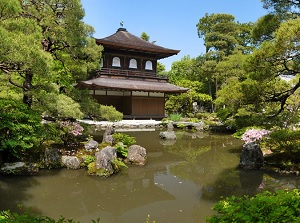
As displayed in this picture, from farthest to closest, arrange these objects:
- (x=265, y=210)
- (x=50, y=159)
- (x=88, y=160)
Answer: (x=88, y=160) < (x=50, y=159) < (x=265, y=210)

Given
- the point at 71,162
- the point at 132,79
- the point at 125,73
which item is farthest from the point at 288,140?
the point at 125,73

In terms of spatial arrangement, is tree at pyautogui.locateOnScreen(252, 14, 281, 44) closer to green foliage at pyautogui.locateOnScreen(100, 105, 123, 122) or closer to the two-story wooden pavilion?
green foliage at pyautogui.locateOnScreen(100, 105, 123, 122)

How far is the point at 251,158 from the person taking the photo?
8.80m

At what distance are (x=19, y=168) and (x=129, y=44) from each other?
17.1m

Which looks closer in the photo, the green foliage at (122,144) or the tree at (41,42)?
the tree at (41,42)

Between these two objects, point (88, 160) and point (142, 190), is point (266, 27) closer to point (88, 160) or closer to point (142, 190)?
point (142, 190)

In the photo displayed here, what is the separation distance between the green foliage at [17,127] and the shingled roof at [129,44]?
48.5 ft

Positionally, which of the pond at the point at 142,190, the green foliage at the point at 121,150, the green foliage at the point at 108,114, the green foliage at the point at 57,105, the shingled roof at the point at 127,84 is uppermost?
the shingled roof at the point at 127,84

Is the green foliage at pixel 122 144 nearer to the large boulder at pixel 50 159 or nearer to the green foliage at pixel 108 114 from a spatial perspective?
the green foliage at pixel 108 114

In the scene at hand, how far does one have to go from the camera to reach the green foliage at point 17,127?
6.91 m

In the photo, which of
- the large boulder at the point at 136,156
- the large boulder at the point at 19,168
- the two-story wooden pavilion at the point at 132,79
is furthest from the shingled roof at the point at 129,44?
the large boulder at the point at 19,168

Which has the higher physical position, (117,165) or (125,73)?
(125,73)

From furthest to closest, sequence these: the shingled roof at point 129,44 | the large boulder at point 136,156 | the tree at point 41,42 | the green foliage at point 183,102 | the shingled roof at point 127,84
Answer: the green foliage at point 183,102, the shingled roof at point 129,44, the shingled roof at point 127,84, the large boulder at point 136,156, the tree at point 41,42

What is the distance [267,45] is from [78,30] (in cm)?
635
